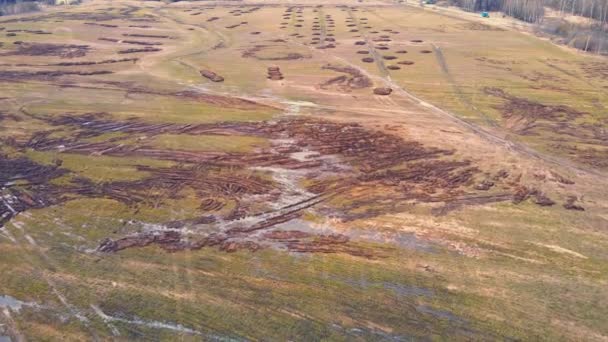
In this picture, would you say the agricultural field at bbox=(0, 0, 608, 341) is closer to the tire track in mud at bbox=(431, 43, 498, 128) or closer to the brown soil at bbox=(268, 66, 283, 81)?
the brown soil at bbox=(268, 66, 283, 81)

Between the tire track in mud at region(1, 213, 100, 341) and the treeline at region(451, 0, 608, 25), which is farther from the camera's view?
the treeline at region(451, 0, 608, 25)

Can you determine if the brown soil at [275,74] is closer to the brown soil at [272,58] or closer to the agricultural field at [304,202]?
the agricultural field at [304,202]

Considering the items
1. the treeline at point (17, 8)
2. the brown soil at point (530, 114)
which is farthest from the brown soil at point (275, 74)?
the treeline at point (17, 8)

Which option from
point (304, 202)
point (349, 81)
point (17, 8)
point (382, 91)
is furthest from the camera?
point (17, 8)

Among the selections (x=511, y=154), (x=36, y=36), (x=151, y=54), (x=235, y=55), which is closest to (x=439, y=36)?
(x=235, y=55)

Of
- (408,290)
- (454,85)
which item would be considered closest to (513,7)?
(454,85)

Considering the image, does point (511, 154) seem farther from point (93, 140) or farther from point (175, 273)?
→ point (93, 140)

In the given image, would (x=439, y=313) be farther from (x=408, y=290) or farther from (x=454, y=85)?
(x=454, y=85)

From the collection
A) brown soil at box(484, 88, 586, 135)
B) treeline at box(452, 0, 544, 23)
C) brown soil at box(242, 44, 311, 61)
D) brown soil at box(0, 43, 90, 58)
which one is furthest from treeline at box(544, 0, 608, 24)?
brown soil at box(0, 43, 90, 58)
